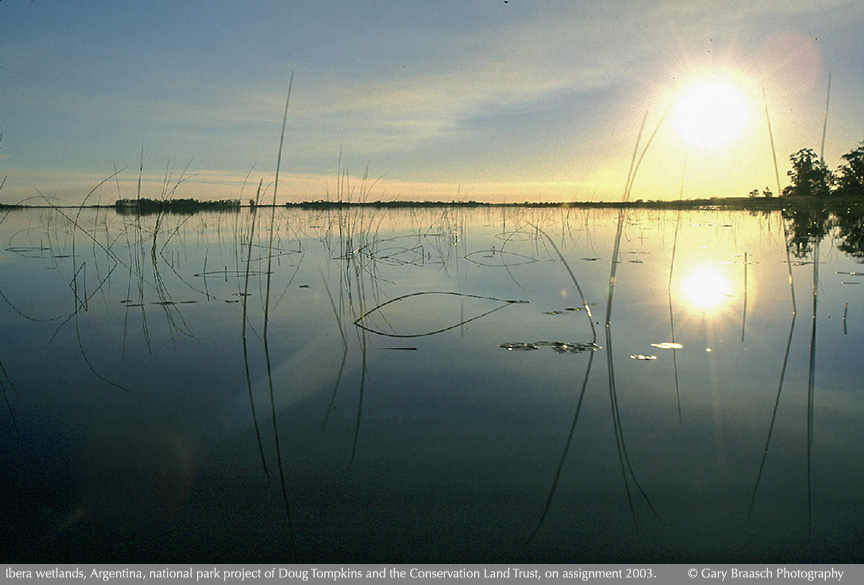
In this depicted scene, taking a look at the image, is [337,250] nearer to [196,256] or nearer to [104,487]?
[196,256]

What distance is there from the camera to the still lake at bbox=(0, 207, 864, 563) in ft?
4.13

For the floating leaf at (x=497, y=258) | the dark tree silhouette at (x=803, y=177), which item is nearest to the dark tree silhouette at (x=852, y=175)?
the dark tree silhouette at (x=803, y=177)

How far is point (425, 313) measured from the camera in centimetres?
358

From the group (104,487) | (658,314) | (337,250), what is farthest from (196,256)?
(104,487)

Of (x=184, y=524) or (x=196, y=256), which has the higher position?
(x=196, y=256)

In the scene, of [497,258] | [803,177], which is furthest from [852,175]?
[497,258]

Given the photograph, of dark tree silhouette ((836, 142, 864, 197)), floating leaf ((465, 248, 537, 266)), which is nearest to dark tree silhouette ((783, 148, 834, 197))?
dark tree silhouette ((836, 142, 864, 197))

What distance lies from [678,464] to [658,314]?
6.69 ft

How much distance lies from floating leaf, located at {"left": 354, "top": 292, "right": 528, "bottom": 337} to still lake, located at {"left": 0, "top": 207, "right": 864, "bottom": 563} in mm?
30

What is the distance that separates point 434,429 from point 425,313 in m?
1.80

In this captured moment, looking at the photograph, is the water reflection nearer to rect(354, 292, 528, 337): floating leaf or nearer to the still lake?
the still lake

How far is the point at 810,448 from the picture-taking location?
1.64m
